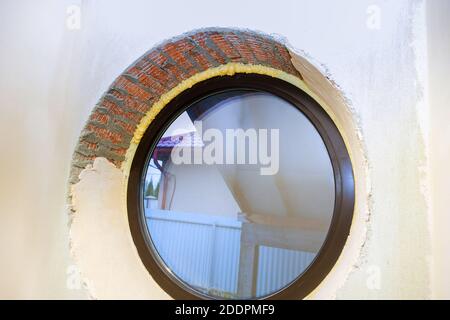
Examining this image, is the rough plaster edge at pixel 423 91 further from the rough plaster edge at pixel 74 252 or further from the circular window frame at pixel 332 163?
the rough plaster edge at pixel 74 252

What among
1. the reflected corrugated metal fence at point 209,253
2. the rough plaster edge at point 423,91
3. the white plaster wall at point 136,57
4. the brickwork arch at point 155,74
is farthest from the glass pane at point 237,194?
the rough plaster edge at point 423,91

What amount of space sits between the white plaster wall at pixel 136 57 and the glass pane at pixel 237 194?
29 cm

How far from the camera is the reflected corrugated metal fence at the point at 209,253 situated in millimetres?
1299

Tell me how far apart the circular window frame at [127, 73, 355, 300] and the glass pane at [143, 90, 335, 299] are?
5 cm

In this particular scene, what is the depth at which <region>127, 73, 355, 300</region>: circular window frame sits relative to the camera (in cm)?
108

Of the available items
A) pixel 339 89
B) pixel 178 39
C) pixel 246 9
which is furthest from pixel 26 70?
pixel 339 89

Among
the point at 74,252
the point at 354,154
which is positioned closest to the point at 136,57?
the point at 74,252

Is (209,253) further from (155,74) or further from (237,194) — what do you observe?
(155,74)

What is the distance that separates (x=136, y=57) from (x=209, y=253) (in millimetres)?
860

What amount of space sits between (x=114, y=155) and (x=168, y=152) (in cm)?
25

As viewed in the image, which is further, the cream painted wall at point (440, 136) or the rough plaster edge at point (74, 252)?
the rough plaster edge at point (74, 252)

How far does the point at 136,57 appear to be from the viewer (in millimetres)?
1091

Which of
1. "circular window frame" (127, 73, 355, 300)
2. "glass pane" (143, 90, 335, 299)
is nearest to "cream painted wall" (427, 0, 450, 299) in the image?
"circular window frame" (127, 73, 355, 300)
